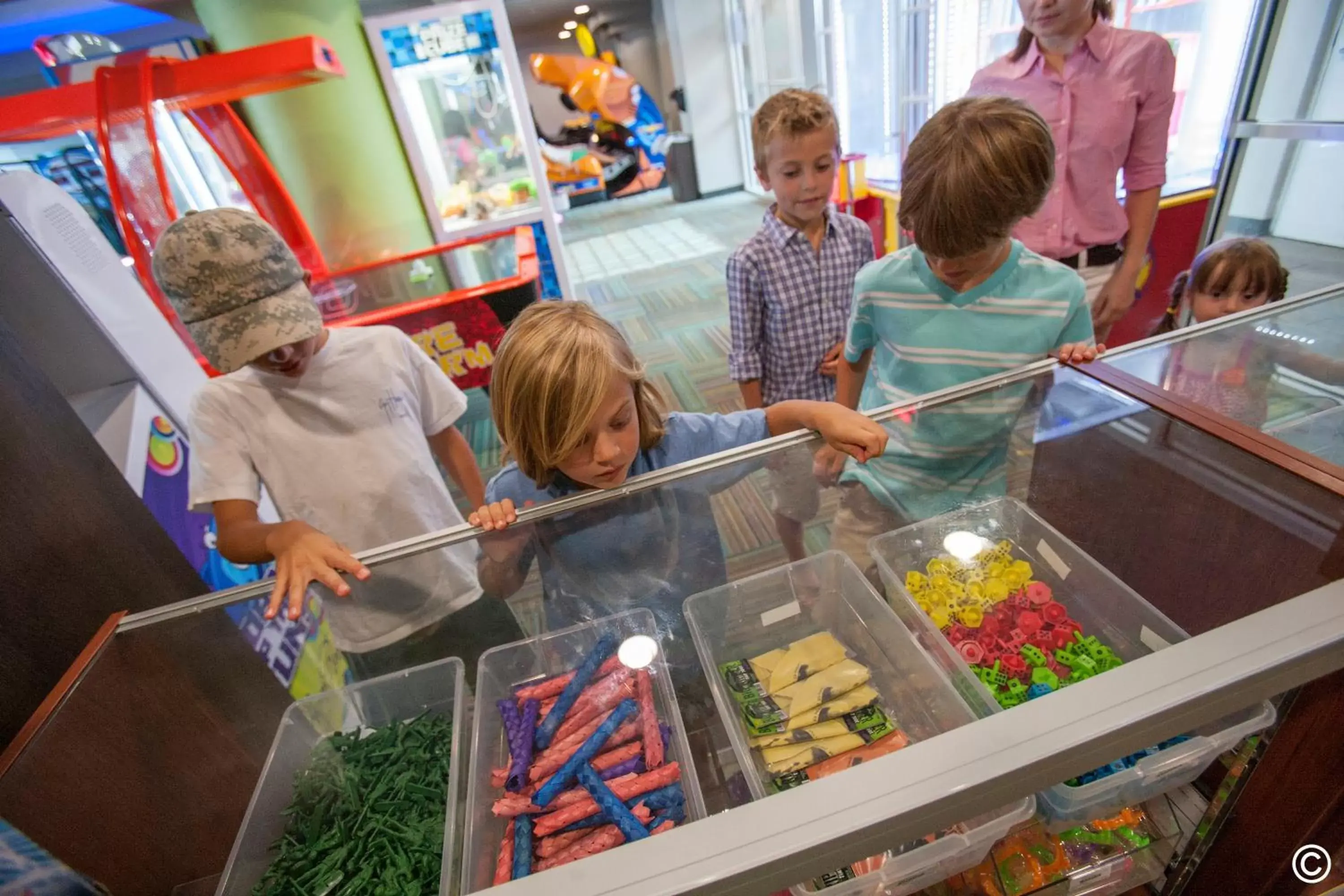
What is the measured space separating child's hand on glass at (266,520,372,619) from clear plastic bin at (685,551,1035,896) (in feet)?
1.46

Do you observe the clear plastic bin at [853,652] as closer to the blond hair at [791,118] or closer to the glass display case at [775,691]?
the glass display case at [775,691]

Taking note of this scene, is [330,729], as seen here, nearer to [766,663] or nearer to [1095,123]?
[766,663]

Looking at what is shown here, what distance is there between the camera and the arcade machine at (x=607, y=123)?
27.8 ft

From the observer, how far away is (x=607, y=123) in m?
8.73

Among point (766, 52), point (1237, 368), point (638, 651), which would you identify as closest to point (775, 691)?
point (638, 651)

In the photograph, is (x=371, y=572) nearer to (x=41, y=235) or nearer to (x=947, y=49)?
(x=41, y=235)

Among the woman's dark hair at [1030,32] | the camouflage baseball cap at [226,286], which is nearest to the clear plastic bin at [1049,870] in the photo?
the camouflage baseball cap at [226,286]

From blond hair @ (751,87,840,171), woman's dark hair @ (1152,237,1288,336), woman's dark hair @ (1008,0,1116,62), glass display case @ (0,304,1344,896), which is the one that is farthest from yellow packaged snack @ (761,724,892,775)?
woman's dark hair @ (1008,0,1116,62)

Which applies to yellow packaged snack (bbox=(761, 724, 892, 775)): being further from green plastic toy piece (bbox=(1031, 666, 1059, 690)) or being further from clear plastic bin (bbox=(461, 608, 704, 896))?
green plastic toy piece (bbox=(1031, 666, 1059, 690))

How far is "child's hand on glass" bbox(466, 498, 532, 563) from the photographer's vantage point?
0.81 meters

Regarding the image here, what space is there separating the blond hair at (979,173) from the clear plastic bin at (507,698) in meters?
0.73

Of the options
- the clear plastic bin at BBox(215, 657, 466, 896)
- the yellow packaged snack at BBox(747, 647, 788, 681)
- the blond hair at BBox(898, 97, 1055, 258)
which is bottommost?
the clear plastic bin at BBox(215, 657, 466, 896)

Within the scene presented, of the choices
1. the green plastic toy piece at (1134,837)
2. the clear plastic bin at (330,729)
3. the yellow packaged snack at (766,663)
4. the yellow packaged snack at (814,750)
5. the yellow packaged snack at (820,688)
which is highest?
the yellow packaged snack at (814,750)

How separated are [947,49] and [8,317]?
4386 millimetres
